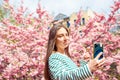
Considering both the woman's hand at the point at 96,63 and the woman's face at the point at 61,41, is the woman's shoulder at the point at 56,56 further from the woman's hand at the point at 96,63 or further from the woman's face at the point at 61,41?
the woman's hand at the point at 96,63

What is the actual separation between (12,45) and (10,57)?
87 centimetres

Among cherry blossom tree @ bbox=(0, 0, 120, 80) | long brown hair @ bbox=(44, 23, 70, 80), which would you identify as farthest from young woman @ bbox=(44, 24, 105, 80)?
cherry blossom tree @ bbox=(0, 0, 120, 80)

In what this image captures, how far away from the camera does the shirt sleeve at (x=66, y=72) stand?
286cm

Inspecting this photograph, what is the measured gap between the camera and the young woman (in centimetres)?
285

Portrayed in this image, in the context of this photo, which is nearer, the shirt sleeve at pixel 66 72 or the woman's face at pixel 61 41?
the shirt sleeve at pixel 66 72

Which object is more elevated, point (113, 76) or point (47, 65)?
point (47, 65)

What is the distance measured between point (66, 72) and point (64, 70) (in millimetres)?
53

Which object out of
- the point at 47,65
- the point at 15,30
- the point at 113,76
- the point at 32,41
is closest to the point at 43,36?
the point at 32,41

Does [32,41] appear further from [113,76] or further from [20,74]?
[113,76]

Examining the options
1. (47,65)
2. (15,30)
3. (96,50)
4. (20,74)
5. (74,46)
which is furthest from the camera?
(15,30)

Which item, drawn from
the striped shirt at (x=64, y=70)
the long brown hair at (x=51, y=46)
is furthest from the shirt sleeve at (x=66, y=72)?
the long brown hair at (x=51, y=46)

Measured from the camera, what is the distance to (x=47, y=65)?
315 centimetres

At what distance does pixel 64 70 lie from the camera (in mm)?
2957

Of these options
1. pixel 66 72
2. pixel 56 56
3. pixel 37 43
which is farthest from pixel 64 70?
pixel 37 43
